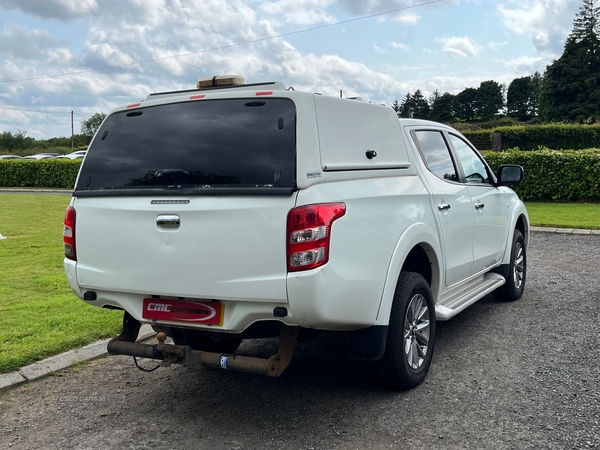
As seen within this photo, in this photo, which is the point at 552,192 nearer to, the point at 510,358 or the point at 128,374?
the point at 510,358

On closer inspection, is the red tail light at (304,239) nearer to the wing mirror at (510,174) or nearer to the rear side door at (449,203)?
the rear side door at (449,203)

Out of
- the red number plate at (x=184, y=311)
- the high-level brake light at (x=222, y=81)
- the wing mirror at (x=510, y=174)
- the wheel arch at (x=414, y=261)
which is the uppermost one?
the high-level brake light at (x=222, y=81)

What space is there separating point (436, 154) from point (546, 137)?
126 feet

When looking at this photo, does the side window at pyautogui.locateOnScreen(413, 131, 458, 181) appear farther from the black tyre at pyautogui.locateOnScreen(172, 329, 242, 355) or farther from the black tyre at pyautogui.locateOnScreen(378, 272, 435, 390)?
the black tyre at pyautogui.locateOnScreen(172, 329, 242, 355)

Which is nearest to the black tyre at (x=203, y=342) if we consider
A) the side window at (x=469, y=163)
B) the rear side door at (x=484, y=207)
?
the rear side door at (x=484, y=207)

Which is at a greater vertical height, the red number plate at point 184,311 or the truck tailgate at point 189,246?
the truck tailgate at point 189,246

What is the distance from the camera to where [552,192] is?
1661 cm

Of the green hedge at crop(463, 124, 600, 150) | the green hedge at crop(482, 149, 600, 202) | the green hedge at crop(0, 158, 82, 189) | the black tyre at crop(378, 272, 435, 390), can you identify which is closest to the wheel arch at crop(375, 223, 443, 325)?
the black tyre at crop(378, 272, 435, 390)

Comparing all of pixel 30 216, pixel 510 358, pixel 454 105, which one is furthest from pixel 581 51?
pixel 510 358

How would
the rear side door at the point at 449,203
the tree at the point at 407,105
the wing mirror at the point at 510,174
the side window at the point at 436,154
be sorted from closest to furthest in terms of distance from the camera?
the rear side door at the point at 449,203 → the side window at the point at 436,154 → the wing mirror at the point at 510,174 → the tree at the point at 407,105

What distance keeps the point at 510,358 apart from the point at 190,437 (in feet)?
8.58

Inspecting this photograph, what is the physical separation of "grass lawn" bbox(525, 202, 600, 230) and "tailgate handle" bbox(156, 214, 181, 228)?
10.6m

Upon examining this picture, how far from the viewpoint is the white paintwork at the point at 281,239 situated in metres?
3.27

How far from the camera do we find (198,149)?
11.8 feet
